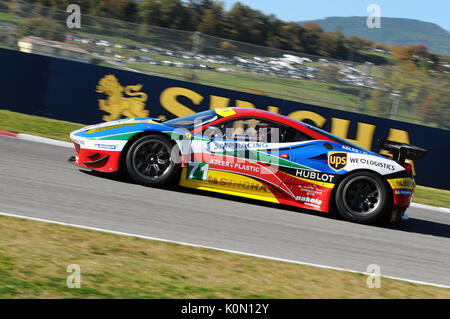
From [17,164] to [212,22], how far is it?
94.1 ft

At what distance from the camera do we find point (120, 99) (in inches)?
510

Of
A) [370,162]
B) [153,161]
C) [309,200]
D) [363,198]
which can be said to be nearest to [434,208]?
[363,198]

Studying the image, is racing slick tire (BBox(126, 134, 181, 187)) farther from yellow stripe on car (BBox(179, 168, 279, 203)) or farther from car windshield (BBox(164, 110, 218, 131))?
car windshield (BBox(164, 110, 218, 131))

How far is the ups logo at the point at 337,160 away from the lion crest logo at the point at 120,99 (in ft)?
20.3

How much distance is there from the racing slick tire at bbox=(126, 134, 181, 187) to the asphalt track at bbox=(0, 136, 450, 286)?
0.59 feet

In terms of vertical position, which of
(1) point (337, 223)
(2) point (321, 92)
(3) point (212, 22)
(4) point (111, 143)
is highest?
(3) point (212, 22)

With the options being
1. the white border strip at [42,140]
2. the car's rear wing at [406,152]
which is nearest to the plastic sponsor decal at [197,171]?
the car's rear wing at [406,152]

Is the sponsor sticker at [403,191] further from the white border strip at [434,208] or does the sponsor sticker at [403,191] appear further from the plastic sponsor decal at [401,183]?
the white border strip at [434,208]

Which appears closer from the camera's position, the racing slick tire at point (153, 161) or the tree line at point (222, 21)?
the racing slick tire at point (153, 161)

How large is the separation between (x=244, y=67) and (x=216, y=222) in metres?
7.88

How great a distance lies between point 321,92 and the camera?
13586 millimetres

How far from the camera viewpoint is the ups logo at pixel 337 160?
25.5 feet
